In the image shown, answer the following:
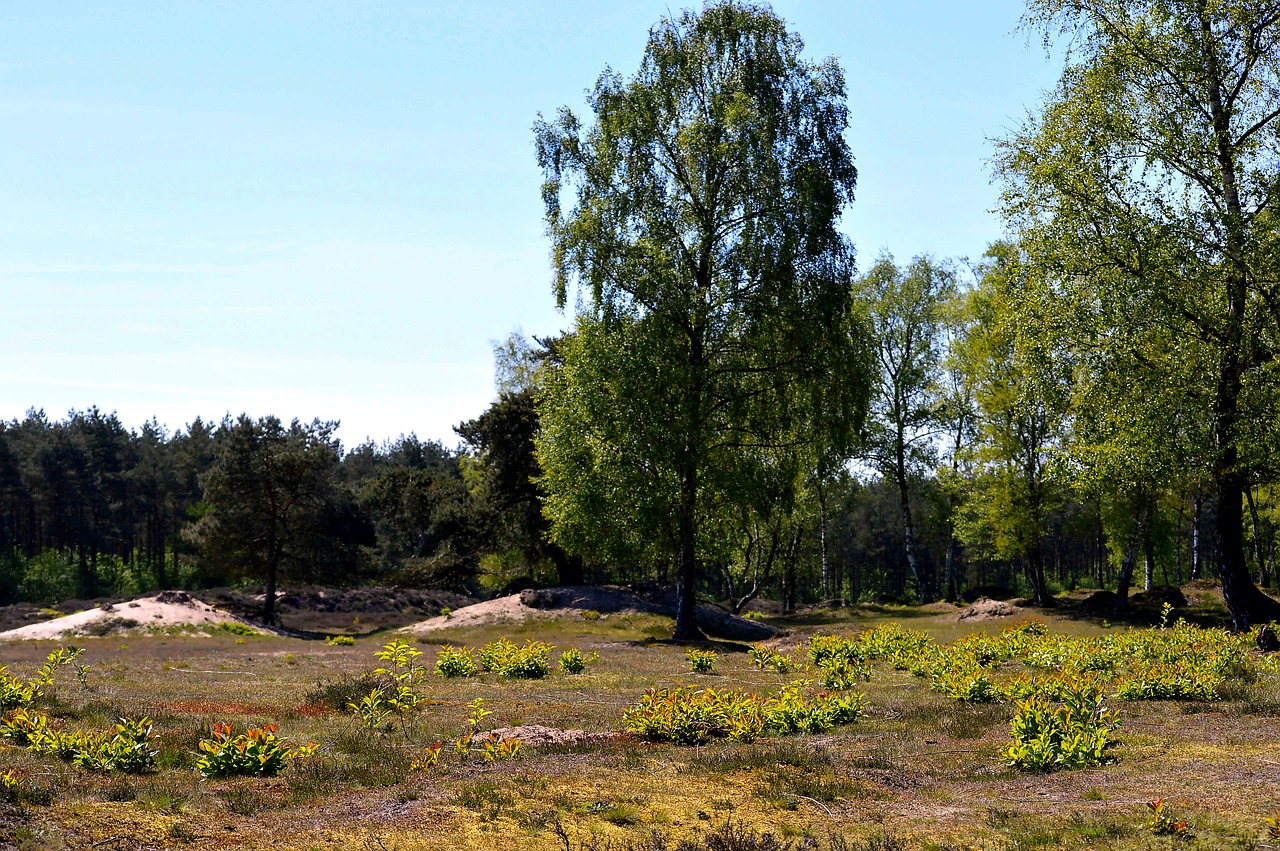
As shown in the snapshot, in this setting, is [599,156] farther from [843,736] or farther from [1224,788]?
[1224,788]

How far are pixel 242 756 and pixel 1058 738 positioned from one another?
867 centimetres

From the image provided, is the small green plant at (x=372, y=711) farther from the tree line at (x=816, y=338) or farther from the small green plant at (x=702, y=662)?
the tree line at (x=816, y=338)

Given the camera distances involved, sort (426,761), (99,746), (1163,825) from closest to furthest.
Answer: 1. (1163,825)
2. (99,746)
3. (426,761)

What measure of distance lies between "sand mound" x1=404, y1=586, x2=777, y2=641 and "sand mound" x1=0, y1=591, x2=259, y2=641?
36.9ft

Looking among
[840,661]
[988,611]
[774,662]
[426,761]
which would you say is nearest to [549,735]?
[426,761]

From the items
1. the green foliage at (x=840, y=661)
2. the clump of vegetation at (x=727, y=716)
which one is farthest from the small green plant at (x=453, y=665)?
A: the clump of vegetation at (x=727, y=716)

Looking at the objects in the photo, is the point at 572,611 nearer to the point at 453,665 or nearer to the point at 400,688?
the point at 453,665

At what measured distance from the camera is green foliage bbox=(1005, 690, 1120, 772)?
9.69 m

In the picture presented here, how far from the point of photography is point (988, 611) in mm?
39125

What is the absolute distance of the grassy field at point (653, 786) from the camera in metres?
7.41

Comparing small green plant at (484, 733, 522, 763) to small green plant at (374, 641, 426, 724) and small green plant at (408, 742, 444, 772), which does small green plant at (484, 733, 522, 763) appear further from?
small green plant at (374, 641, 426, 724)

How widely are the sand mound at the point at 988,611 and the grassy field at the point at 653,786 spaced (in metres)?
23.5

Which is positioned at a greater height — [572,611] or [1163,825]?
Result: [1163,825]

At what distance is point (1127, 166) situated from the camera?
23062mm
